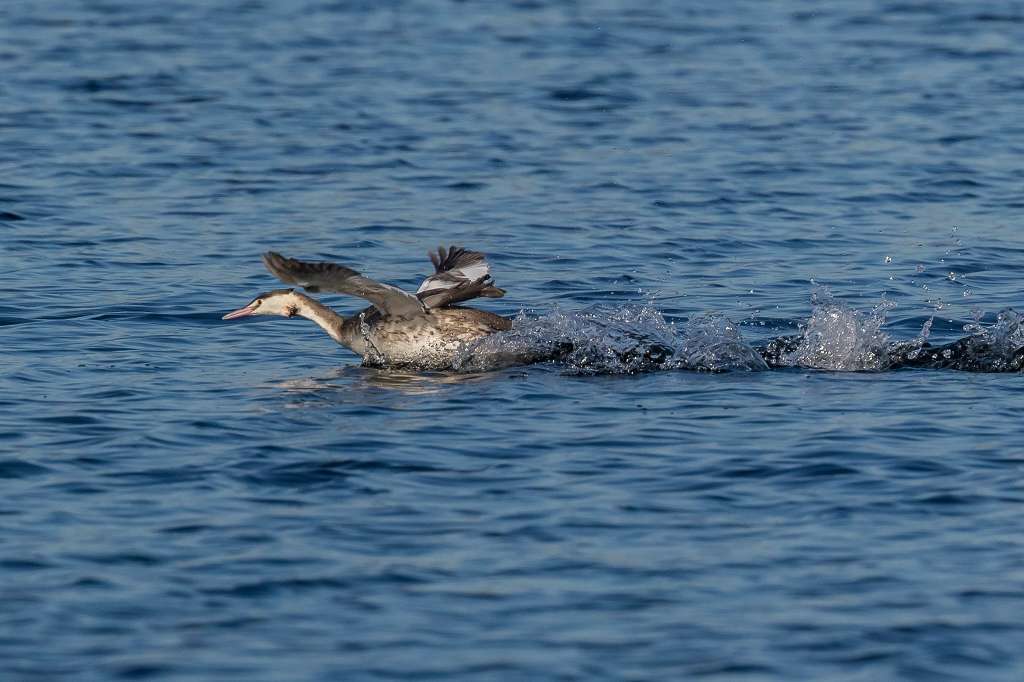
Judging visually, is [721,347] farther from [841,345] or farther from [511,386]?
[511,386]

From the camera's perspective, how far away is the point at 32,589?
830 centimetres

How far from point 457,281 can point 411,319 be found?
1.90ft

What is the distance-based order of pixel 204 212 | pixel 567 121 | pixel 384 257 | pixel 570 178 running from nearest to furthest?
pixel 384 257, pixel 204 212, pixel 570 178, pixel 567 121

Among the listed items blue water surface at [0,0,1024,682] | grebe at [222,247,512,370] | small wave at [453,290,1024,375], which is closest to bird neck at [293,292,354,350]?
grebe at [222,247,512,370]

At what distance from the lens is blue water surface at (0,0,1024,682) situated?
25.9ft

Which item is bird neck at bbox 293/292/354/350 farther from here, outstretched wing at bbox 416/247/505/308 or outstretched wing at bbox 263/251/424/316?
outstretched wing at bbox 416/247/505/308

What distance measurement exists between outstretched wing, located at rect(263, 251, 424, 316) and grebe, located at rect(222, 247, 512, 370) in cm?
1

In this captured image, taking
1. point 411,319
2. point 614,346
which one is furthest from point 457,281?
point 614,346

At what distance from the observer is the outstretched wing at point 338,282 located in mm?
11984

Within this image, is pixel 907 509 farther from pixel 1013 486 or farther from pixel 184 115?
pixel 184 115

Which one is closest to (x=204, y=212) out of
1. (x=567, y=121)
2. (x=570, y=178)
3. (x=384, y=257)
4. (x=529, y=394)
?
(x=384, y=257)

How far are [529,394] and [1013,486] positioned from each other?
3.48m

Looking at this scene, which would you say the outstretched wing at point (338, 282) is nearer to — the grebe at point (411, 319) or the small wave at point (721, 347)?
the grebe at point (411, 319)

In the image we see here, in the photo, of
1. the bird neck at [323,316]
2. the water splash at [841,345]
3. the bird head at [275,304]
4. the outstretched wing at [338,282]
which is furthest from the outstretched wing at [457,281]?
the water splash at [841,345]
